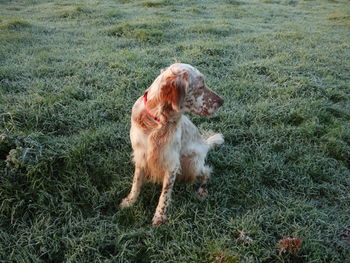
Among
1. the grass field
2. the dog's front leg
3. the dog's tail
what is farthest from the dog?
the dog's tail

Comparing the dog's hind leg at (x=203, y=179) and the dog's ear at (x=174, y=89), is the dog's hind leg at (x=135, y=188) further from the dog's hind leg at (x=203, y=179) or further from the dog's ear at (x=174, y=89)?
the dog's ear at (x=174, y=89)

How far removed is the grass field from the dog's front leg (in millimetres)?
92

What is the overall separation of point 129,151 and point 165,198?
3.14 feet

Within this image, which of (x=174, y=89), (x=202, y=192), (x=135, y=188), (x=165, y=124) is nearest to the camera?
(x=174, y=89)

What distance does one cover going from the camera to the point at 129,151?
397 cm

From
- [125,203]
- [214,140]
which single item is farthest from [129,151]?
[214,140]

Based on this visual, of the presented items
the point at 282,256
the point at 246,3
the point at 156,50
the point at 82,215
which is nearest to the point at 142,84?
the point at 156,50

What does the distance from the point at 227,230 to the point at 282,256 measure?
0.53 meters

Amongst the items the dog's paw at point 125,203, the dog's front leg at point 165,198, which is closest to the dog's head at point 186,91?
the dog's front leg at point 165,198

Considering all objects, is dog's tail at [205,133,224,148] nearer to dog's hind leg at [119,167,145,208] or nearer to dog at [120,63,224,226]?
dog at [120,63,224,226]

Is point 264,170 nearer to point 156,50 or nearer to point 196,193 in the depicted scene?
point 196,193

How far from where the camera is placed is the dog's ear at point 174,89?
2.75 meters

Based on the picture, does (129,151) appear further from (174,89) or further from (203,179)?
(174,89)

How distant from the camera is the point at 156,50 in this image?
7.25 metres
